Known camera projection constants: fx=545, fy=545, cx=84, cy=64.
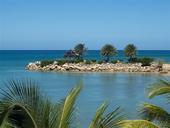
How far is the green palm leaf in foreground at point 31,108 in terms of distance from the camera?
20.9 feet

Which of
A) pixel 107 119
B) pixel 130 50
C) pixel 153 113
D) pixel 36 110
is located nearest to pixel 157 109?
pixel 153 113

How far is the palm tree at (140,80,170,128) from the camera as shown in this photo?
383 inches

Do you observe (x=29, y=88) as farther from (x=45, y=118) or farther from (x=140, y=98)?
(x=140, y=98)

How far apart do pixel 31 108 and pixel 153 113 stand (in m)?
3.97

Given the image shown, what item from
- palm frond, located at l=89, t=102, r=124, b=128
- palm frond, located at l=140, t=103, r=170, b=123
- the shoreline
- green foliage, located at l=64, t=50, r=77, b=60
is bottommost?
the shoreline

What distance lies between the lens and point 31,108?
655cm

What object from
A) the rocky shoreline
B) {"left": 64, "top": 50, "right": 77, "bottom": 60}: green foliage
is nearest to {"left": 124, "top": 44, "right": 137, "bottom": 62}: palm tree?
the rocky shoreline

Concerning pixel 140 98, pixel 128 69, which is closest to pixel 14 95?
pixel 140 98

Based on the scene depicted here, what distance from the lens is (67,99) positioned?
6680 mm

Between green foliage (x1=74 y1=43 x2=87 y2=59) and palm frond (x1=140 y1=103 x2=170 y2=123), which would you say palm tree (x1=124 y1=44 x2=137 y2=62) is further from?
palm frond (x1=140 y1=103 x2=170 y2=123)

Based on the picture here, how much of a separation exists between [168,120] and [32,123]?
389 centimetres

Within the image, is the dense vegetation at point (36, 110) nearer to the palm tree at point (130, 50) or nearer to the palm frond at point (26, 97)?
the palm frond at point (26, 97)

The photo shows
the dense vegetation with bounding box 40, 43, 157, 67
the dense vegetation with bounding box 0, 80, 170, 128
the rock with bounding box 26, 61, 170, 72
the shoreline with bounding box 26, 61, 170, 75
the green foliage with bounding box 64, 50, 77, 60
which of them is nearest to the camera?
the dense vegetation with bounding box 0, 80, 170, 128

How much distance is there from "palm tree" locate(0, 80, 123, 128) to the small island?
241ft
